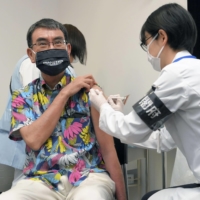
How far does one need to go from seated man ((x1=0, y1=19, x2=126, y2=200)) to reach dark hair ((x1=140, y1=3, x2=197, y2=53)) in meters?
0.48

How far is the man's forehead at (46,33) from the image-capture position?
165cm

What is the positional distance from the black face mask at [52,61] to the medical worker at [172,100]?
1.33ft

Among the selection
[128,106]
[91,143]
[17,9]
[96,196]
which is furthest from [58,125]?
[17,9]

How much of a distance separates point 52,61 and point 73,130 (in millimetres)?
367

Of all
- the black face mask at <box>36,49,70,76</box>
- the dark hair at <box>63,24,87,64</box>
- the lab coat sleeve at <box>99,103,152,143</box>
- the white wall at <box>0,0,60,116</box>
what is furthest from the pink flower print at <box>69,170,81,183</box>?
the white wall at <box>0,0,60,116</box>

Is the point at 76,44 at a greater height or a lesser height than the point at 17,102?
greater

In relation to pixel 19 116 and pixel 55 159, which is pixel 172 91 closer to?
pixel 55 159

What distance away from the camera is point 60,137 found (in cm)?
157

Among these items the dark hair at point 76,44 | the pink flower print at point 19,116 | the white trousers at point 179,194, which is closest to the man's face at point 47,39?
the pink flower print at point 19,116

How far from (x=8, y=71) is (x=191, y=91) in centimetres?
232

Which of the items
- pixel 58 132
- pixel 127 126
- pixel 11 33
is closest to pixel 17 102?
pixel 58 132

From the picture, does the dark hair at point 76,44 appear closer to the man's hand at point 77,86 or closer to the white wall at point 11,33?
the man's hand at point 77,86

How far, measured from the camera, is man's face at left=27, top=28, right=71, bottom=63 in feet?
5.42

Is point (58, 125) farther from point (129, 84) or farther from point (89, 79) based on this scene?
point (129, 84)
